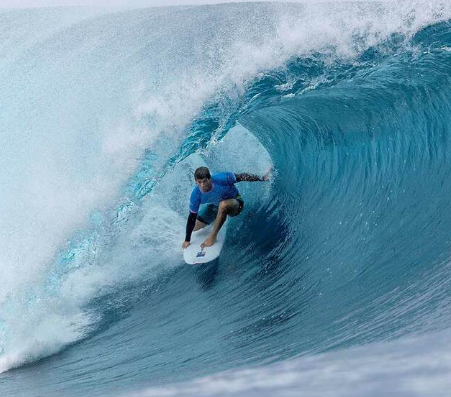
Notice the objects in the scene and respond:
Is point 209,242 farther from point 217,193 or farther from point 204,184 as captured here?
point 204,184

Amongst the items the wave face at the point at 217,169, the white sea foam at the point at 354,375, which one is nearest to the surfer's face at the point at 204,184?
the wave face at the point at 217,169

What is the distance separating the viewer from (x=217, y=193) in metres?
6.96

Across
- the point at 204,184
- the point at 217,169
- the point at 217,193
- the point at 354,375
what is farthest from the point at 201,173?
the point at 354,375

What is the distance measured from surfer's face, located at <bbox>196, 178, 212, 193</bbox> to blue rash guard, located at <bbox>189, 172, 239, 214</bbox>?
89mm

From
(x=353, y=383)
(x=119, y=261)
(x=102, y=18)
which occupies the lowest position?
(x=119, y=261)

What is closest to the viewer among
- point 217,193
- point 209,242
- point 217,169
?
point 217,193

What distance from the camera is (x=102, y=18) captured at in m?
11.6

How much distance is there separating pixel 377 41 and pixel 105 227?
4037 millimetres

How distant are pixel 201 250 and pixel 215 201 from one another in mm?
610

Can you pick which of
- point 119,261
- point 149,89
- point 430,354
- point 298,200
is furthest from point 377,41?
point 430,354

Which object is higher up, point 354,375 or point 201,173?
point 201,173

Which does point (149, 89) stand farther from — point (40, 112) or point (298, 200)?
point (298, 200)

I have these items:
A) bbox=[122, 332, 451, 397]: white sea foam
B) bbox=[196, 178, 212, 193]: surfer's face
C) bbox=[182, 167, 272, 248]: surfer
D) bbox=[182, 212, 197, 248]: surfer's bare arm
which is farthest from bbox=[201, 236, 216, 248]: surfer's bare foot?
bbox=[122, 332, 451, 397]: white sea foam

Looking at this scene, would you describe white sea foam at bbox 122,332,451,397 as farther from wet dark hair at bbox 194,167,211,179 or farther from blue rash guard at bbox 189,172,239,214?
blue rash guard at bbox 189,172,239,214
